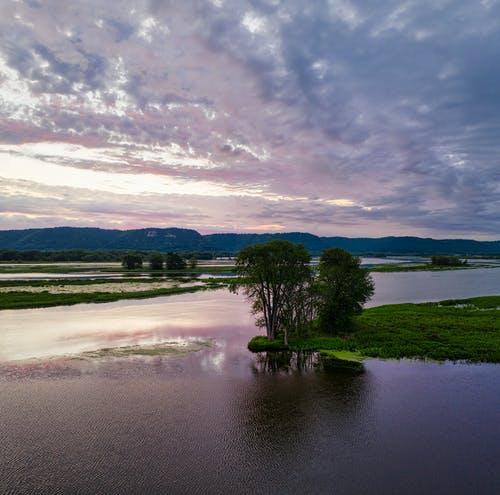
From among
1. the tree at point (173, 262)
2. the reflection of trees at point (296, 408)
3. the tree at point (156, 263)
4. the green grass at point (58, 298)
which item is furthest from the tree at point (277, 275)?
the tree at point (173, 262)

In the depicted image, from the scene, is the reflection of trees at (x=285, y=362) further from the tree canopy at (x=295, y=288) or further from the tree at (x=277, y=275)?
the tree canopy at (x=295, y=288)

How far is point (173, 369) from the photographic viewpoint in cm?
3244

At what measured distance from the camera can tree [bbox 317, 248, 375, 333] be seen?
147ft

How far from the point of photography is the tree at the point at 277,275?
4116 centimetres

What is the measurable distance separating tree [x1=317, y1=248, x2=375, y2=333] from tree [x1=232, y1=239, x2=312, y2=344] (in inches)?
146

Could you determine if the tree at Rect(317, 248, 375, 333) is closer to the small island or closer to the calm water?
the small island

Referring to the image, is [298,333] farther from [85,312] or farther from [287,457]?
[85,312]

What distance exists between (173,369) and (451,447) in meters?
22.1

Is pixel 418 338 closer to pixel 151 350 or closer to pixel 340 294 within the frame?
pixel 340 294

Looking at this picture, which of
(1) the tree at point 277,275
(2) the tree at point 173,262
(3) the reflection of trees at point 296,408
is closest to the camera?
(3) the reflection of trees at point 296,408

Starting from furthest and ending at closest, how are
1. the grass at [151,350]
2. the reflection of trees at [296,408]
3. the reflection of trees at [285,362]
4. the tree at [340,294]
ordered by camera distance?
the tree at [340,294]
the grass at [151,350]
the reflection of trees at [285,362]
the reflection of trees at [296,408]

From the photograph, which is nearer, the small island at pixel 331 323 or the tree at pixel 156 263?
the small island at pixel 331 323

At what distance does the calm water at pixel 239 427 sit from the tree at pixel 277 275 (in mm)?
6741

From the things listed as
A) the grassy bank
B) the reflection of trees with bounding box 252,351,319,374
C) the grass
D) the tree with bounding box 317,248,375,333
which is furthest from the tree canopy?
the grass
